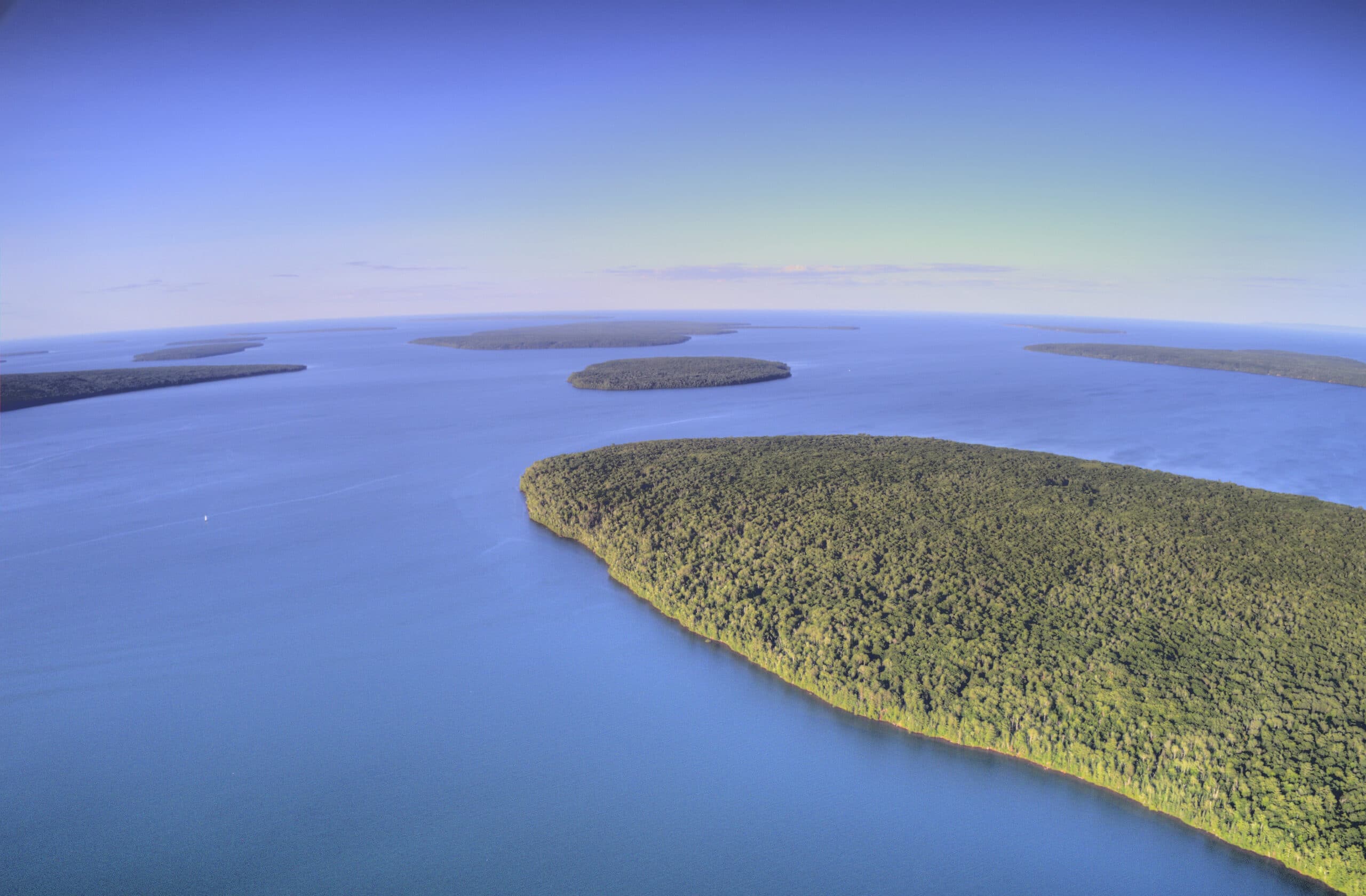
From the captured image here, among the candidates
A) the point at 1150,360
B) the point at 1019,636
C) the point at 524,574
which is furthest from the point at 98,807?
the point at 1150,360

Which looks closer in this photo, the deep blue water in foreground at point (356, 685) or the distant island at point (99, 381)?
the deep blue water in foreground at point (356, 685)

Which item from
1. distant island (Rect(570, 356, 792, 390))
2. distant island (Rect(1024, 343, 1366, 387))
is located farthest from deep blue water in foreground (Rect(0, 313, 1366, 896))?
distant island (Rect(1024, 343, 1366, 387))

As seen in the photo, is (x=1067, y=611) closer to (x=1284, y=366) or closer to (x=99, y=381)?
(x=99, y=381)

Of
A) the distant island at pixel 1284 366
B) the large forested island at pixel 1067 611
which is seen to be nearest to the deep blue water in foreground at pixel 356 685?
the large forested island at pixel 1067 611

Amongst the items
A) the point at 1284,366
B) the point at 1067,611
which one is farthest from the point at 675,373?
the point at 1284,366

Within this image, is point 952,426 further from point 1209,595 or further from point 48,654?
point 48,654

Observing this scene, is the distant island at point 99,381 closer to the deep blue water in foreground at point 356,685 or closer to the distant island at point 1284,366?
the deep blue water in foreground at point 356,685
